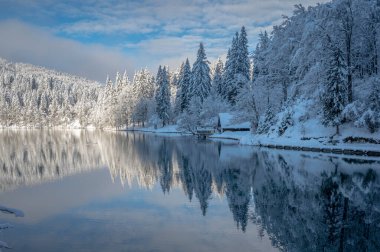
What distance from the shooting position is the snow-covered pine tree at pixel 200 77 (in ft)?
280

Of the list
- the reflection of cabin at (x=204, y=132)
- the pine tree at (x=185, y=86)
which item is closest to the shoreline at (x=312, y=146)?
the reflection of cabin at (x=204, y=132)

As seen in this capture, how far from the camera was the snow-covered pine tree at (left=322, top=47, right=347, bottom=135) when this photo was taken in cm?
3666

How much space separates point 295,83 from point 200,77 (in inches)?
1452

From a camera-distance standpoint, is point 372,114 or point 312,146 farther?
point 312,146

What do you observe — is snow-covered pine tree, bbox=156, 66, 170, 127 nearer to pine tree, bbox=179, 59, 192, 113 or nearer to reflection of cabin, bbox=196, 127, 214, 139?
pine tree, bbox=179, 59, 192, 113

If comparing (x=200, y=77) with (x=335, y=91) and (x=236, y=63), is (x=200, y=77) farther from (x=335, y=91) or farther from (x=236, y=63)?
(x=335, y=91)

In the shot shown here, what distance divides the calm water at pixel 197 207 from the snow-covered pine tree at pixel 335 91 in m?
9.92

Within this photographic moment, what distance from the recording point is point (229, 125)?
68.2 meters

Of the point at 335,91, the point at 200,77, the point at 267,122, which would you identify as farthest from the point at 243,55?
the point at 335,91

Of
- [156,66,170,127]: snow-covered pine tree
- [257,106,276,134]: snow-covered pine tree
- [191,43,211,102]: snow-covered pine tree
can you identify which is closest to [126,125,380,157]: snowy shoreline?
[257,106,276,134]: snow-covered pine tree

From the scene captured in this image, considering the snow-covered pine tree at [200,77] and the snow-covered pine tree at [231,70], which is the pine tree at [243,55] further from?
the snow-covered pine tree at [200,77]

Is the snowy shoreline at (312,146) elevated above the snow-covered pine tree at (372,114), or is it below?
below

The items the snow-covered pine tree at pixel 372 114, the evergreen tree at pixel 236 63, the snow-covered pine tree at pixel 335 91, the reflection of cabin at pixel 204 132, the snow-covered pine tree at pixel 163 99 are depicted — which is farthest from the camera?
the snow-covered pine tree at pixel 163 99

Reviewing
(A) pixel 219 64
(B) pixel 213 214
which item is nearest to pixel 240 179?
(B) pixel 213 214
